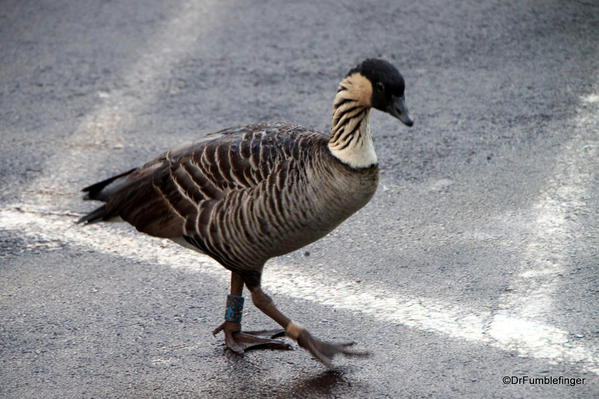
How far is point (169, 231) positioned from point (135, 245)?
106 centimetres

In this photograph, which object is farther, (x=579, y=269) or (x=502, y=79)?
(x=502, y=79)

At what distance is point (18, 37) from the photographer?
8.28 meters

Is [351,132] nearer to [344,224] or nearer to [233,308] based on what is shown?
[233,308]

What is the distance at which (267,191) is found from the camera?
13.9 feet

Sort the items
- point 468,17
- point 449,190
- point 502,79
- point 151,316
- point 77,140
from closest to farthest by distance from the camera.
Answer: point 151,316
point 449,190
point 77,140
point 502,79
point 468,17

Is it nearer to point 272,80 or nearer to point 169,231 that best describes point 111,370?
point 169,231

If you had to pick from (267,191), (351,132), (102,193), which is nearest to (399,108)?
(351,132)

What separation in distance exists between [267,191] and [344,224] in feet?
4.96

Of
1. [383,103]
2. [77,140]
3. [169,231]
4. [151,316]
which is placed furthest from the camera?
[77,140]

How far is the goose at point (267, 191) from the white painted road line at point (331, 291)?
430 mm

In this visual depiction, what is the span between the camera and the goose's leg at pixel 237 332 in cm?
459

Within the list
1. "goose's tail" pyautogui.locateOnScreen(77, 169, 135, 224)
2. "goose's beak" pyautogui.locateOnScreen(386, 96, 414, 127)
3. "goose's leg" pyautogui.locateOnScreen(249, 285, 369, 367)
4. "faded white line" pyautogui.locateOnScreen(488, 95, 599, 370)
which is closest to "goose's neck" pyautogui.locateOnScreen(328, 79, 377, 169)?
"goose's beak" pyautogui.locateOnScreen(386, 96, 414, 127)

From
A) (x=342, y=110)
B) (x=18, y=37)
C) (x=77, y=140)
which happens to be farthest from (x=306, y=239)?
(x=18, y=37)

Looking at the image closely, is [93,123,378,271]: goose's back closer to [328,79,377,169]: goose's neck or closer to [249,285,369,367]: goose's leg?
[328,79,377,169]: goose's neck
